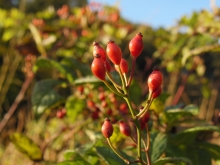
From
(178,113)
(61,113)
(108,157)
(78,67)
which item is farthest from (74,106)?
(108,157)

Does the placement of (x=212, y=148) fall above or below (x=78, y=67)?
below

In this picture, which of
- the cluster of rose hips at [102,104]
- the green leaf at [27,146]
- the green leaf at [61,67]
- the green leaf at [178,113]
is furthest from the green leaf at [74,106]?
the green leaf at [178,113]

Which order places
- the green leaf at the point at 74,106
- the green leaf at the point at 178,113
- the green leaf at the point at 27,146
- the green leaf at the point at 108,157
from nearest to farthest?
the green leaf at the point at 108,157 < the green leaf at the point at 178,113 < the green leaf at the point at 27,146 < the green leaf at the point at 74,106

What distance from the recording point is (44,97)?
3.97ft

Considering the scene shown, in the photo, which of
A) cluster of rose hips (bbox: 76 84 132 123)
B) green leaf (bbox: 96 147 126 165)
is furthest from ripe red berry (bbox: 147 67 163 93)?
cluster of rose hips (bbox: 76 84 132 123)

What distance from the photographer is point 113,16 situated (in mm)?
3404

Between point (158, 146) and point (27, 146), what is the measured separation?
0.47m

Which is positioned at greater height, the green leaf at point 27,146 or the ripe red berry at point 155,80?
the ripe red berry at point 155,80

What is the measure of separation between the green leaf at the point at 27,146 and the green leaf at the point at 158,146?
0.44 meters

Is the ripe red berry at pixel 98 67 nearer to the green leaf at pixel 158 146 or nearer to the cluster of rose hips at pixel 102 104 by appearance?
the green leaf at pixel 158 146

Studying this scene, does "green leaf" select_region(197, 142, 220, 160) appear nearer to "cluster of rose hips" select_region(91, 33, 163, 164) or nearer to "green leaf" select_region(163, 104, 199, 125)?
"green leaf" select_region(163, 104, 199, 125)

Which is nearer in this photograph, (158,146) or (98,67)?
(98,67)

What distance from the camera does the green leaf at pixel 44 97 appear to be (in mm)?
1181

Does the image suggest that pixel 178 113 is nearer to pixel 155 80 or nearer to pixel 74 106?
pixel 155 80
